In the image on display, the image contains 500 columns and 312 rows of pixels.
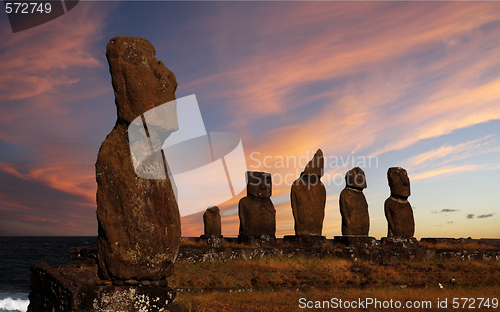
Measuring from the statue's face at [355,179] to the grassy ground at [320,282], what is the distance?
4179mm

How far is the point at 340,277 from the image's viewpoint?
481 inches

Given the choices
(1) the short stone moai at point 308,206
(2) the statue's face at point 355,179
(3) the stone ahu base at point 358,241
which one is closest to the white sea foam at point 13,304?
(1) the short stone moai at point 308,206

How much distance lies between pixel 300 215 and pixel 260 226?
1.74 meters

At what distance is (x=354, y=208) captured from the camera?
58.3 ft

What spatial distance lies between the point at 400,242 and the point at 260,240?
6349mm

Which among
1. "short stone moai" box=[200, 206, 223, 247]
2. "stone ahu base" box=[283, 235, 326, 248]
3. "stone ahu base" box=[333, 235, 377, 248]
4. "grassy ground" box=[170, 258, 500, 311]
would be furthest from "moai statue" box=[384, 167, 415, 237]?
"short stone moai" box=[200, 206, 223, 247]

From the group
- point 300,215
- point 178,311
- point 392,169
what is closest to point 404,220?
point 392,169

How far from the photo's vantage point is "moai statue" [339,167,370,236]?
696 inches

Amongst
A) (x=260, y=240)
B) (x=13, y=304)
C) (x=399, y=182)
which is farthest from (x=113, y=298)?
(x=13, y=304)

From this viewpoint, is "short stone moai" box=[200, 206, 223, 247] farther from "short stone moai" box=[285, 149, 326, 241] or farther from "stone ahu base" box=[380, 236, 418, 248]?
"stone ahu base" box=[380, 236, 418, 248]

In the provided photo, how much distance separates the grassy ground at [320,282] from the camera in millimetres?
9242

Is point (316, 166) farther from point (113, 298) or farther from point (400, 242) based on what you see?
point (113, 298)

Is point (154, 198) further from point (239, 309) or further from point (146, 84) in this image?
point (239, 309)

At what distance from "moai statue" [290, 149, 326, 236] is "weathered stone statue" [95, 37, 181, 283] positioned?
38.9 feet
